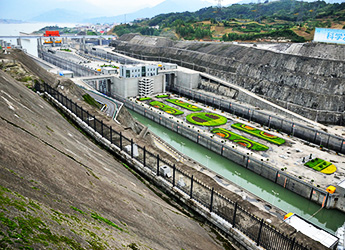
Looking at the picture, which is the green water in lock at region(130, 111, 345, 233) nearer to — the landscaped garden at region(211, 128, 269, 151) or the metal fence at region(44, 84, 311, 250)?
the landscaped garden at region(211, 128, 269, 151)

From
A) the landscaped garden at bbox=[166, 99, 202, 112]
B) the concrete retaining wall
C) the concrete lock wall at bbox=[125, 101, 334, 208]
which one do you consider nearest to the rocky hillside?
the concrete retaining wall

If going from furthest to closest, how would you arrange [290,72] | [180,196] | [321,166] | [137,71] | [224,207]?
[137,71] < [290,72] < [321,166] < [180,196] < [224,207]

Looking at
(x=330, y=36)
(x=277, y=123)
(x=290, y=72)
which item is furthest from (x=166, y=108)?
(x=330, y=36)

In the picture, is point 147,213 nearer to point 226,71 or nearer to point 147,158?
point 147,158

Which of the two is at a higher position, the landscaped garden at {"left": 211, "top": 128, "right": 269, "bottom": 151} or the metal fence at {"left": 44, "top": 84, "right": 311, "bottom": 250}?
the metal fence at {"left": 44, "top": 84, "right": 311, "bottom": 250}

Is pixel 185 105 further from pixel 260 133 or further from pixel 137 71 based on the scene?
pixel 260 133

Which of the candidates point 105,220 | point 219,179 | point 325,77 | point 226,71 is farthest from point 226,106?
point 105,220
